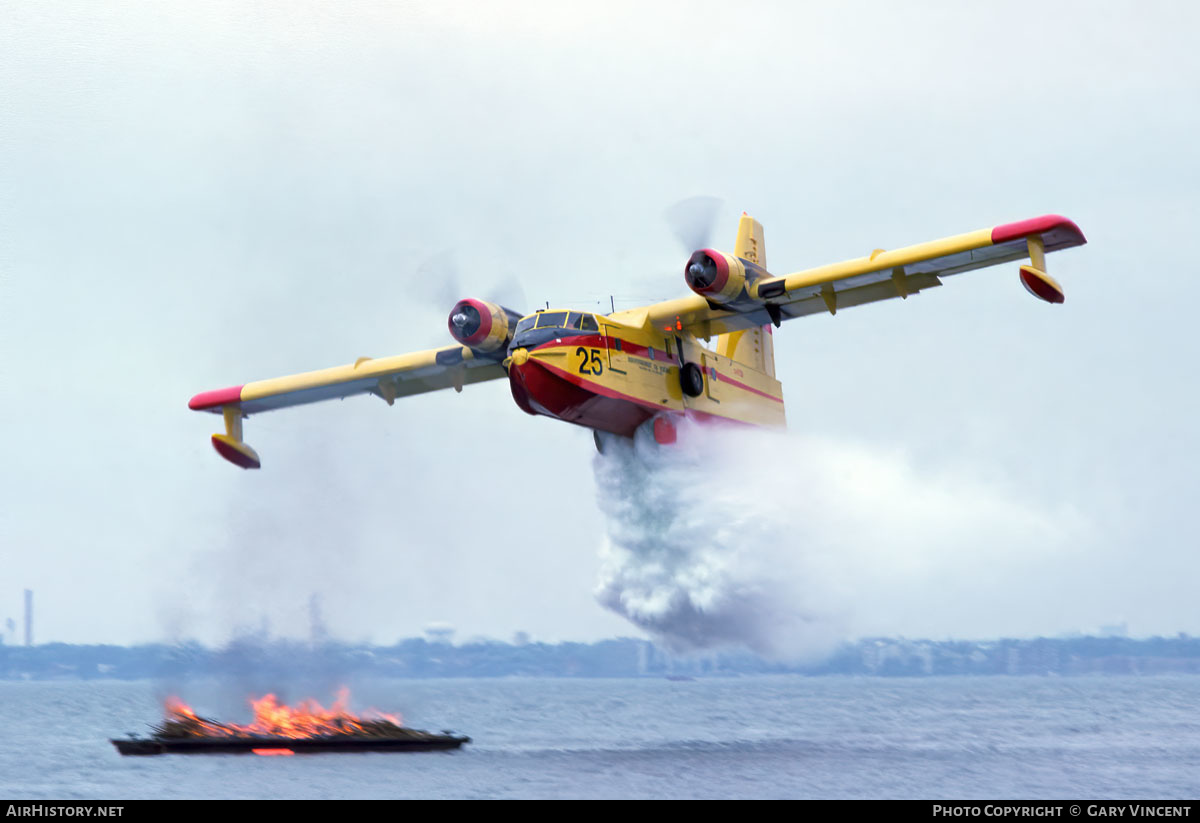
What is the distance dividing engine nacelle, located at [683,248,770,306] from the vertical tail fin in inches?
182

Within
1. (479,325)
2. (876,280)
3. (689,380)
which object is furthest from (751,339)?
(479,325)

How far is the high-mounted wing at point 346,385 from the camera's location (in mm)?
24203

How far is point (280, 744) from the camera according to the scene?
78.5 feet

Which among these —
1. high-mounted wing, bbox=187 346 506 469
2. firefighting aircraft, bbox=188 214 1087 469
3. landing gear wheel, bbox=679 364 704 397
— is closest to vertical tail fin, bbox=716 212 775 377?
firefighting aircraft, bbox=188 214 1087 469

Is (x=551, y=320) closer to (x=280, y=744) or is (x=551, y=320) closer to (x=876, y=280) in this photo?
(x=876, y=280)

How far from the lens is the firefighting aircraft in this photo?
66.9 ft

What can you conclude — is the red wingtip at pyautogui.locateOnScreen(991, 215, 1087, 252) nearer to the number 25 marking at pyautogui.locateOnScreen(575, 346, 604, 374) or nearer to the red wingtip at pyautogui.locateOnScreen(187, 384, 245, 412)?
the number 25 marking at pyautogui.locateOnScreen(575, 346, 604, 374)

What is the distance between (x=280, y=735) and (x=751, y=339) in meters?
11.8

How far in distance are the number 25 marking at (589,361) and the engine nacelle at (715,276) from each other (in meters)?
1.86

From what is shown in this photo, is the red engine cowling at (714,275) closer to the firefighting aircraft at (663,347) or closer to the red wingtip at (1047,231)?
the firefighting aircraft at (663,347)
